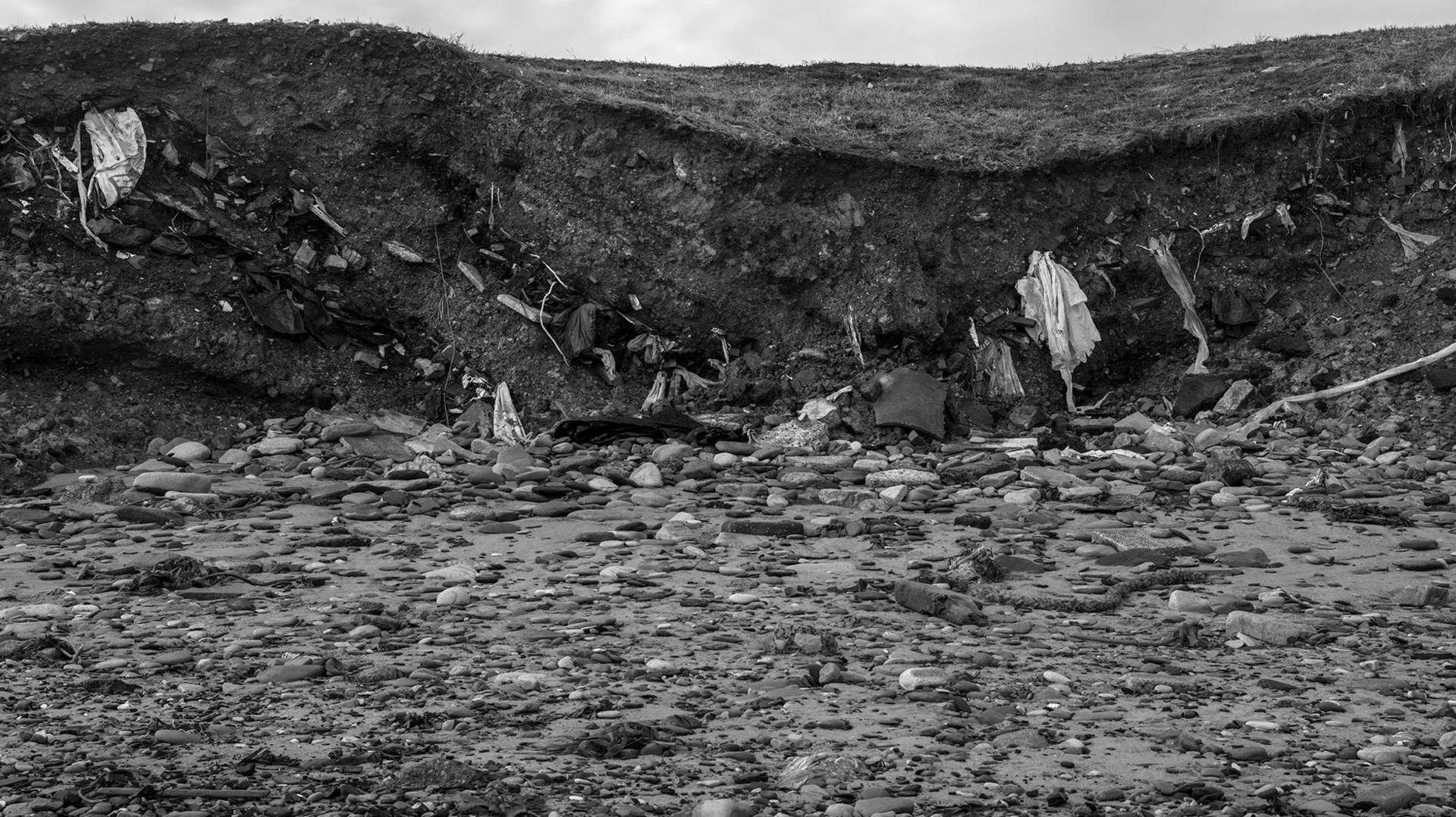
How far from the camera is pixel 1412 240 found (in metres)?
9.98

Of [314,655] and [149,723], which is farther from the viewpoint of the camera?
[314,655]

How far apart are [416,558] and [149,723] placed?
7.28 ft

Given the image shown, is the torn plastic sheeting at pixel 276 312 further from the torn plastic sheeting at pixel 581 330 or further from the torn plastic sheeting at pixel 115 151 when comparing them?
the torn plastic sheeting at pixel 581 330

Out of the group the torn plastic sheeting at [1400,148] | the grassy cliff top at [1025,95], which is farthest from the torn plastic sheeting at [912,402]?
the torn plastic sheeting at [1400,148]

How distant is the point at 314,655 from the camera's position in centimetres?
417

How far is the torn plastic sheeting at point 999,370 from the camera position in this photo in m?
9.70

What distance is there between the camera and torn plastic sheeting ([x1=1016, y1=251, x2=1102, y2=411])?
988 centimetres

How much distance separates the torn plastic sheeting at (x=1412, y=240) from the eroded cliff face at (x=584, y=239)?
0.09 m

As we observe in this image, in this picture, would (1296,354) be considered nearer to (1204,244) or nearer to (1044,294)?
(1204,244)

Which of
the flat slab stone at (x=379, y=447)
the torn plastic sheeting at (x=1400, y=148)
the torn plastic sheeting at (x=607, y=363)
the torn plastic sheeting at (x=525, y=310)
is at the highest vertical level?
the torn plastic sheeting at (x=1400, y=148)

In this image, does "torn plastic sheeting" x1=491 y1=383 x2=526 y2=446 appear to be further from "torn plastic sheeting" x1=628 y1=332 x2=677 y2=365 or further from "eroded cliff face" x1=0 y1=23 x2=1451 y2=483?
"torn plastic sheeting" x1=628 y1=332 x2=677 y2=365

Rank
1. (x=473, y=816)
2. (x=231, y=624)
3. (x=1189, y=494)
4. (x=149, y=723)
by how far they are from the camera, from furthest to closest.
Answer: (x=1189, y=494) → (x=231, y=624) → (x=149, y=723) → (x=473, y=816)

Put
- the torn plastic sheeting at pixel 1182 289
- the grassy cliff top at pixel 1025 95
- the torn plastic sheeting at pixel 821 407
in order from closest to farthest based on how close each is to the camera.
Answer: the torn plastic sheeting at pixel 821 407, the torn plastic sheeting at pixel 1182 289, the grassy cliff top at pixel 1025 95

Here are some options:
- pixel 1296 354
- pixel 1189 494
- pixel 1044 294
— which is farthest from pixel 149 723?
pixel 1296 354
